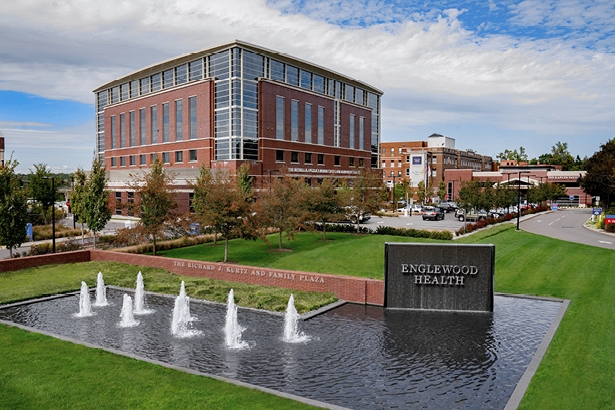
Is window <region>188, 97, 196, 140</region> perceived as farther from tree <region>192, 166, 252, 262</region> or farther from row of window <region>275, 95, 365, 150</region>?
tree <region>192, 166, 252, 262</region>

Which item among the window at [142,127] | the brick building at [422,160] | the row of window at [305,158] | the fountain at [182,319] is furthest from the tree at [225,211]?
the brick building at [422,160]

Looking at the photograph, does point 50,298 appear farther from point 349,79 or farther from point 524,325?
point 349,79

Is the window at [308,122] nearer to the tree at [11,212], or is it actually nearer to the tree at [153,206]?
the tree at [153,206]

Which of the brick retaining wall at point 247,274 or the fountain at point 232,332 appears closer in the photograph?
the fountain at point 232,332

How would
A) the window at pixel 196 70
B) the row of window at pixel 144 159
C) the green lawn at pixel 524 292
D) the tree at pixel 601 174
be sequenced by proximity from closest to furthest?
1. the green lawn at pixel 524 292
2. the tree at pixel 601 174
3. the window at pixel 196 70
4. the row of window at pixel 144 159

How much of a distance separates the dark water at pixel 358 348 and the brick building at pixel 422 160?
310ft

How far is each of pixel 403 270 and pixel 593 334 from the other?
21.7 feet

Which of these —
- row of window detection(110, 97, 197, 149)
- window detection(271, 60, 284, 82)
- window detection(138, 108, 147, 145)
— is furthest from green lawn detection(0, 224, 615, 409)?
Answer: window detection(138, 108, 147, 145)

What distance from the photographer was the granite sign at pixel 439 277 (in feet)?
60.4

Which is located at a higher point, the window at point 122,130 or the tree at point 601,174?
the window at point 122,130

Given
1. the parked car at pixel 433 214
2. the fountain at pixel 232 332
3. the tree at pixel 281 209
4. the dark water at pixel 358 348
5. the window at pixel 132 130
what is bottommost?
the dark water at pixel 358 348

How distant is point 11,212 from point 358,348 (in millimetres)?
22708

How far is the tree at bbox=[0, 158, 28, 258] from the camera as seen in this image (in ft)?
88.8

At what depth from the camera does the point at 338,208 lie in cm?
3753
